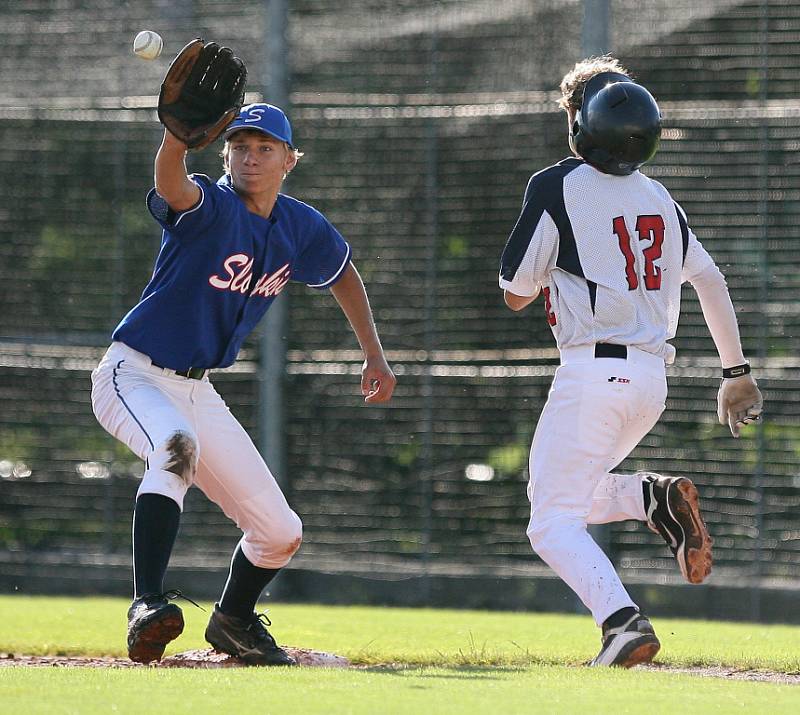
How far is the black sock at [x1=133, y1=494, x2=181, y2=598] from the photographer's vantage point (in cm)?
504

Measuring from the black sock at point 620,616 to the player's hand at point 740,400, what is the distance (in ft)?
3.60

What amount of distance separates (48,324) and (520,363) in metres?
3.21

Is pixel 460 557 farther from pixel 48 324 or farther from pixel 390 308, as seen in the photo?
pixel 48 324

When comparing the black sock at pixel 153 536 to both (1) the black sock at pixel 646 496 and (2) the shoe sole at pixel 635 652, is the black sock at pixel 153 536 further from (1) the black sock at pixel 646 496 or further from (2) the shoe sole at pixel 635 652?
(1) the black sock at pixel 646 496

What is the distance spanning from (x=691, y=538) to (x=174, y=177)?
217 centimetres

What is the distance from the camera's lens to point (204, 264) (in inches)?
219

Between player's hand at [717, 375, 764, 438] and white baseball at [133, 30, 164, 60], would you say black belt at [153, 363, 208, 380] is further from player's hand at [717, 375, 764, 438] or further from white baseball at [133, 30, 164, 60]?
player's hand at [717, 375, 764, 438]

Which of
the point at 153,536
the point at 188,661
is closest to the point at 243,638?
the point at 188,661

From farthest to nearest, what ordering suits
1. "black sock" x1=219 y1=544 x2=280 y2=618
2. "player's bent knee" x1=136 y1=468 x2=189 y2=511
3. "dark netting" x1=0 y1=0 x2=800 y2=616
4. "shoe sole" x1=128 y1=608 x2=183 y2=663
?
"dark netting" x1=0 y1=0 x2=800 y2=616 < "black sock" x1=219 y1=544 x2=280 y2=618 < "player's bent knee" x1=136 y1=468 x2=189 y2=511 < "shoe sole" x1=128 y1=608 x2=183 y2=663

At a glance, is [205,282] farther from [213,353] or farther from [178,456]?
[178,456]

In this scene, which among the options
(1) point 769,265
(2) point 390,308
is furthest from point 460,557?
(1) point 769,265

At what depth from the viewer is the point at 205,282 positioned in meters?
5.56

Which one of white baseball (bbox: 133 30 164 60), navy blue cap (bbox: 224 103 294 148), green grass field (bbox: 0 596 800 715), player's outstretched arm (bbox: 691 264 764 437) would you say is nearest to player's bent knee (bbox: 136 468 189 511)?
green grass field (bbox: 0 596 800 715)

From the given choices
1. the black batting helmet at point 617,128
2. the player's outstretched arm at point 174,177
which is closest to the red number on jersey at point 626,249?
the black batting helmet at point 617,128
